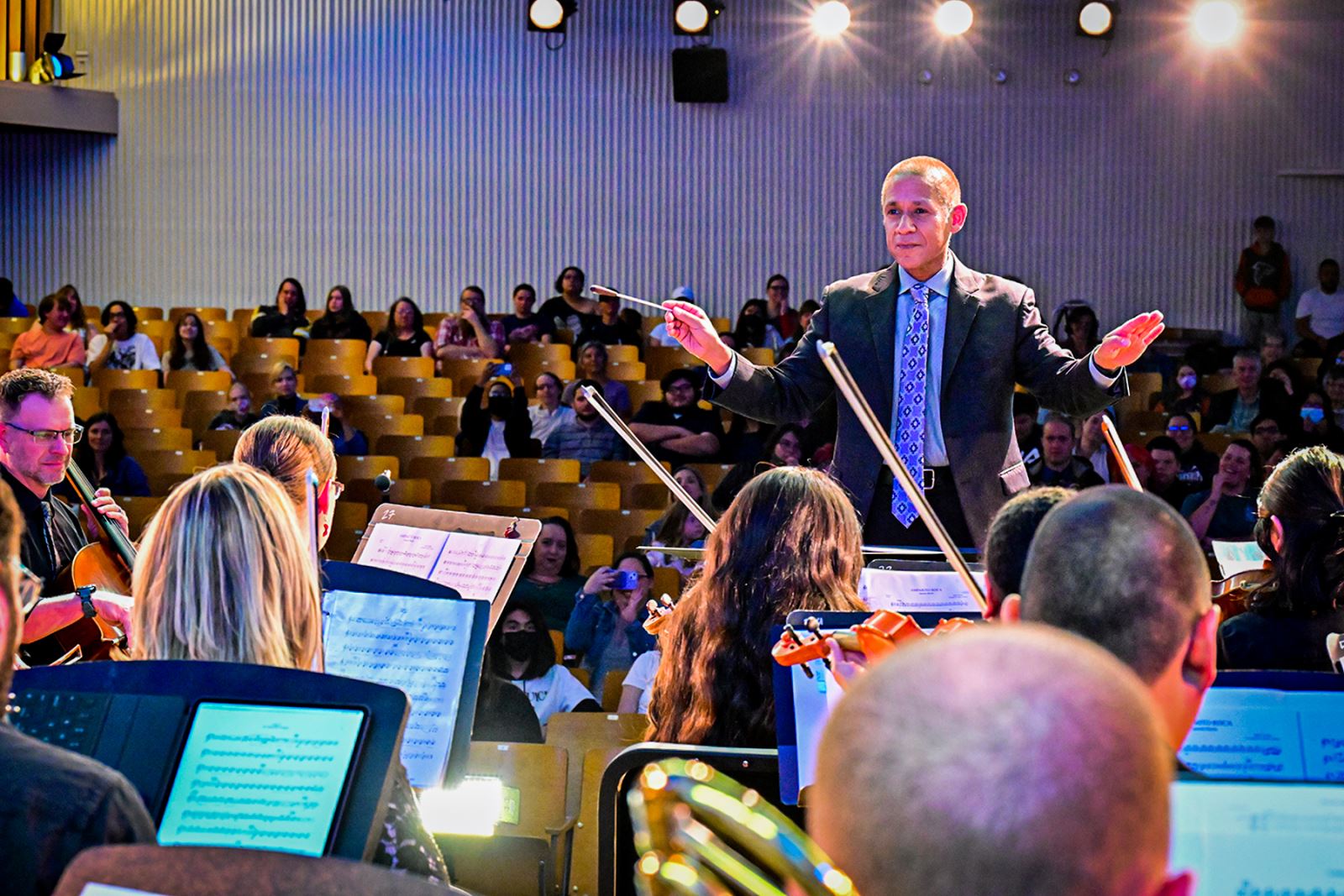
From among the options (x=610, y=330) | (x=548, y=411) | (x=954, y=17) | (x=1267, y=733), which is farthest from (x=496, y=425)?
(x=1267, y=733)

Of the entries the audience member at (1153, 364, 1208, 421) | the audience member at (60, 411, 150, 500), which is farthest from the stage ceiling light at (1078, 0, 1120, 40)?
the audience member at (60, 411, 150, 500)

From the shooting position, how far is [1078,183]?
34.0 feet

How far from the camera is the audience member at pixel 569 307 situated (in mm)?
9500

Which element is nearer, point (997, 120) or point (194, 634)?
point (194, 634)

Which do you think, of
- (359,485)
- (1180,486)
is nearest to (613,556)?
(359,485)

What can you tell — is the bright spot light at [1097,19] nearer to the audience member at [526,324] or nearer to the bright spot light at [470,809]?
the audience member at [526,324]

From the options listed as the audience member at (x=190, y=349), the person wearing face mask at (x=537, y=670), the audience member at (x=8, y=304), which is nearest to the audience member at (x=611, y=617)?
the person wearing face mask at (x=537, y=670)

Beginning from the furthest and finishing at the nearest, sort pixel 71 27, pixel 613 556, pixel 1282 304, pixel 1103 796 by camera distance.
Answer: pixel 71 27, pixel 1282 304, pixel 613 556, pixel 1103 796

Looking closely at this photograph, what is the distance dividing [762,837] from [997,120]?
10.1m

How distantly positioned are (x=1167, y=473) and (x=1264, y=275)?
3.76m

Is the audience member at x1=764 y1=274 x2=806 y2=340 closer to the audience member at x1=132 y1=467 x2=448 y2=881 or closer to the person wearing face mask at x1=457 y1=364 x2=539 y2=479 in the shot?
the person wearing face mask at x1=457 y1=364 x2=539 y2=479

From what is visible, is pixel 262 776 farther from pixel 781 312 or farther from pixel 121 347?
pixel 781 312

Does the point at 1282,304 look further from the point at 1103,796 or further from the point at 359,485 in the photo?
the point at 1103,796

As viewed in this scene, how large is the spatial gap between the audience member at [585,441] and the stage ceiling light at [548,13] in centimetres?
351
